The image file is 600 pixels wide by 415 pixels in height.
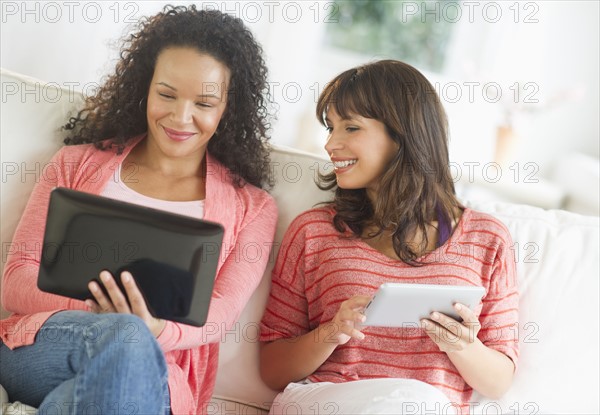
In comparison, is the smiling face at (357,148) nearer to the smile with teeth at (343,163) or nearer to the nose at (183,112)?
the smile with teeth at (343,163)

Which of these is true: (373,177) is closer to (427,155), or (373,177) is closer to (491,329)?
(427,155)

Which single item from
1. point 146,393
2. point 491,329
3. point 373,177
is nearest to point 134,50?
point 373,177

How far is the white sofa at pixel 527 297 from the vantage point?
4.90 feet

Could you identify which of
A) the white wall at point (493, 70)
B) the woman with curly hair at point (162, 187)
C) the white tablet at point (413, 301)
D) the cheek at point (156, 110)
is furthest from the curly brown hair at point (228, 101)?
the white wall at point (493, 70)

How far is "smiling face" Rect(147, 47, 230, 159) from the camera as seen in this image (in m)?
1.49

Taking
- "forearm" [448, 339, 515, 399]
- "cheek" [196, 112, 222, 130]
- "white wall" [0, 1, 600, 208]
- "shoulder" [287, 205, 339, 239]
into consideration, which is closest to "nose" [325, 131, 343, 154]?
"shoulder" [287, 205, 339, 239]

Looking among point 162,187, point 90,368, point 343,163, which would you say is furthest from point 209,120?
point 90,368

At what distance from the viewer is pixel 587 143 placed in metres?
3.92

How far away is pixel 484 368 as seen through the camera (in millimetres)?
1408

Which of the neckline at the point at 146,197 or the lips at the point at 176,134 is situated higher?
the lips at the point at 176,134

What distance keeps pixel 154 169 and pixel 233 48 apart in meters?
0.30

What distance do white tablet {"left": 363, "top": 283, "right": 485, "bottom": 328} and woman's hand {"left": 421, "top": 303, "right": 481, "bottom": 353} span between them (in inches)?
0.4

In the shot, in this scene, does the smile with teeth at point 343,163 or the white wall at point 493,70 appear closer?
the smile with teeth at point 343,163

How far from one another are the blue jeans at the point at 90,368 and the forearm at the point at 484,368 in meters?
0.55
